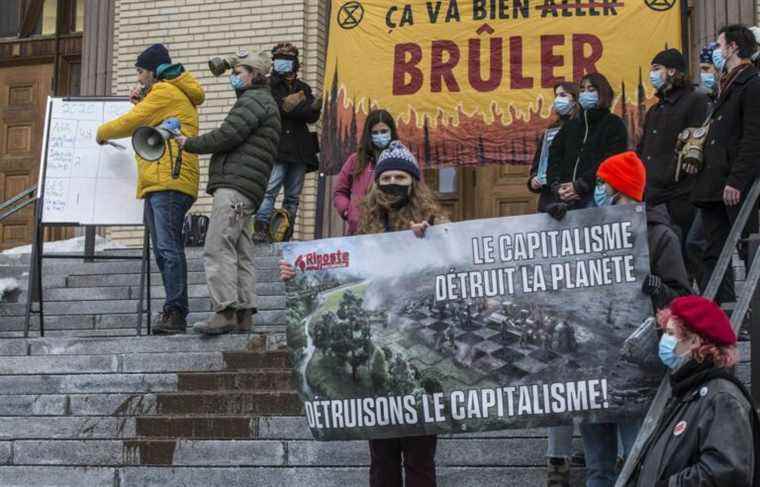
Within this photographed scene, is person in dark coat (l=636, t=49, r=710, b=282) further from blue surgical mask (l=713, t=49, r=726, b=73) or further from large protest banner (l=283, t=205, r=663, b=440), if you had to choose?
large protest banner (l=283, t=205, r=663, b=440)

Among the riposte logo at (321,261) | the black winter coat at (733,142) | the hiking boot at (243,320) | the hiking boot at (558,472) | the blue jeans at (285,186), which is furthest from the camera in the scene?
the blue jeans at (285,186)

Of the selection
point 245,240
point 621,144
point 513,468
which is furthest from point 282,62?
point 513,468

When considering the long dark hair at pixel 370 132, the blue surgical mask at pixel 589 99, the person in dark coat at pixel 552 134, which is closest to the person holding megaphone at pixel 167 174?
the long dark hair at pixel 370 132

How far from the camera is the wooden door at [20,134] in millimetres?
14195

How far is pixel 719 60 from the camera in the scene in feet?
23.4

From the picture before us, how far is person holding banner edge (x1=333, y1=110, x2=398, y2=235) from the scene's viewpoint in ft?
22.2

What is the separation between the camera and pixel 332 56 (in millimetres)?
11086

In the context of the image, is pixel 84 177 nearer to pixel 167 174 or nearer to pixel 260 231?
pixel 167 174

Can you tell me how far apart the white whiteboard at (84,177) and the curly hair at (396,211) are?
4.02 meters

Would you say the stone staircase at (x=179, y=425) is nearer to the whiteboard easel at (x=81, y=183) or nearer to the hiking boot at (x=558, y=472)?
the hiking boot at (x=558, y=472)

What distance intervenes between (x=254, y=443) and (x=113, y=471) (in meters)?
0.81

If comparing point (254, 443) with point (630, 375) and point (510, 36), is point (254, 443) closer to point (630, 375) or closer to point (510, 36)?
point (630, 375)

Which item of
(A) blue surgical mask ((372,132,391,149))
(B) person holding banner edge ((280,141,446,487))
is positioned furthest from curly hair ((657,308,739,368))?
(A) blue surgical mask ((372,132,391,149))

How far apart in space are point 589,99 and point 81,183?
400 centimetres
